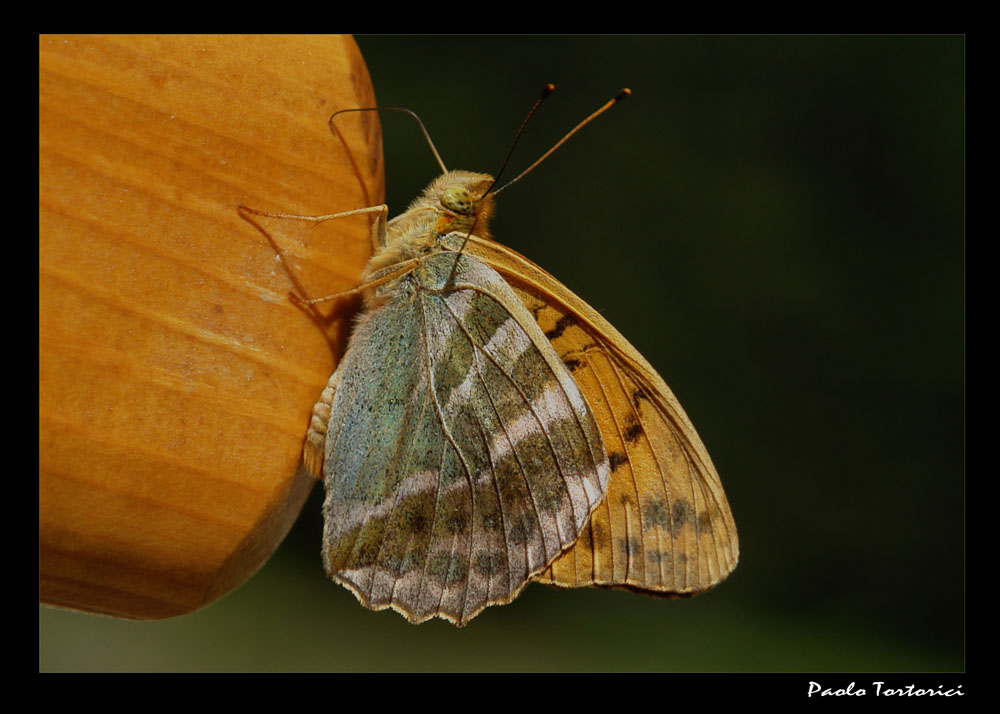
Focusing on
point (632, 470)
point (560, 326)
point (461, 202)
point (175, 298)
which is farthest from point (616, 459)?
point (175, 298)

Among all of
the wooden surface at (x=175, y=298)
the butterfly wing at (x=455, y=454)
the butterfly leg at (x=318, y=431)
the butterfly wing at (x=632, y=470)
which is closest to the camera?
the wooden surface at (x=175, y=298)

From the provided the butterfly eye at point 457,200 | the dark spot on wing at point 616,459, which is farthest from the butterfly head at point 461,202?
the dark spot on wing at point 616,459

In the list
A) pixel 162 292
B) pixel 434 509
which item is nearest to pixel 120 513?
pixel 162 292

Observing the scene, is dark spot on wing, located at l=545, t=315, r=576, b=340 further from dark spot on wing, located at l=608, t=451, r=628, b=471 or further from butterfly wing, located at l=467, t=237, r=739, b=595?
dark spot on wing, located at l=608, t=451, r=628, b=471

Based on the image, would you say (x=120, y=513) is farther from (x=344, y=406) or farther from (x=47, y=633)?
(x=47, y=633)

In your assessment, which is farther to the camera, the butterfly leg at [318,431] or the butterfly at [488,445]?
the butterfly at [488,445]

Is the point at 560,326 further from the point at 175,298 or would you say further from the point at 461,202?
the point at 175,298

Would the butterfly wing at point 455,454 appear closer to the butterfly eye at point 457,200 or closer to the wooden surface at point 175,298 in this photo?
the butterfly eye at point 457,200
